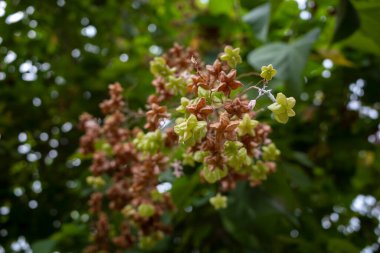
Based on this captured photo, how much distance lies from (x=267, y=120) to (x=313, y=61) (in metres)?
0.26

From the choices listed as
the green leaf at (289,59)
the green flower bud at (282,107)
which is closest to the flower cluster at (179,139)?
the green flower bud at (282,107)

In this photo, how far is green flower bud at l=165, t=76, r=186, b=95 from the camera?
104cm

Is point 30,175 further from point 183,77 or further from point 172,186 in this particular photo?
point 183,77

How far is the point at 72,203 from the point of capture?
6.89 ft

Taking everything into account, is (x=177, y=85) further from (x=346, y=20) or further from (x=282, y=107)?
(x=346, y=20)

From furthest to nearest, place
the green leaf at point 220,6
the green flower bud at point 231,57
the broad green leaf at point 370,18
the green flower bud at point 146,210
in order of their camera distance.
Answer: the green leaf at point 220,6 → the broad green leaf at point 370,18 → the green flower bud at point 146,210 → the green flower bud at point 231,57

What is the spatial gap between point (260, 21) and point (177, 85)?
552mm

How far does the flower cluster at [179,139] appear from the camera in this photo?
2.55 ft

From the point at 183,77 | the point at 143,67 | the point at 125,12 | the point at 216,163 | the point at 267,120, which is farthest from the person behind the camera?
the point at 125,12

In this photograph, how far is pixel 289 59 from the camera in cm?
135

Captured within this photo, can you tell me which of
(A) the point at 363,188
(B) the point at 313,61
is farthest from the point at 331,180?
(B) the point at 313,61

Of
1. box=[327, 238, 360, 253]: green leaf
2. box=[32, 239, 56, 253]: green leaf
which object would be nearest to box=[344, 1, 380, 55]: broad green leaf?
box=[327, 238, 360, 253]: green leaf

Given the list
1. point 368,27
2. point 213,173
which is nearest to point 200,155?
point 213,173

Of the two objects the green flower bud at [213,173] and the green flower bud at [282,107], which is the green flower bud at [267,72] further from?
the green flower bud at [213,173]
